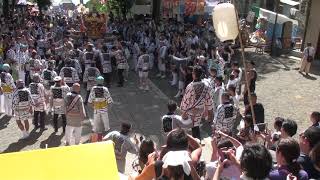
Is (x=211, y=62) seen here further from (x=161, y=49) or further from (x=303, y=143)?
(x=303, y=143)

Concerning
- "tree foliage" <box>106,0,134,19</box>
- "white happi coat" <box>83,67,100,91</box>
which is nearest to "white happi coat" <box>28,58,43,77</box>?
"white happi coat" <box>83,67,100,91</box>

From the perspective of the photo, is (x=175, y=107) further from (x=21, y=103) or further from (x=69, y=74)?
(x=69, y=74)

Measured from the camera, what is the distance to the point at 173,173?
476 cm

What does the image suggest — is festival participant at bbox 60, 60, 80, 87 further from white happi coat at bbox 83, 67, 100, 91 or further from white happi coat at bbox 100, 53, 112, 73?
white happi coat at bbox 100, 53, 112, 73

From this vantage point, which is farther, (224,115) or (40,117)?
(40,117)

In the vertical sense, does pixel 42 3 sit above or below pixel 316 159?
below

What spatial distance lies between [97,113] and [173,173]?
6.92m

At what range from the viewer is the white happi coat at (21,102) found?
11.4 m

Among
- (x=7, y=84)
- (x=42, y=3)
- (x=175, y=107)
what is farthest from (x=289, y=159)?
(x=42, y=3)

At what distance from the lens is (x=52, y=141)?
11.6 metres

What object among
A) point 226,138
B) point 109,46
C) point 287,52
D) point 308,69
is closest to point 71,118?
point 226,138

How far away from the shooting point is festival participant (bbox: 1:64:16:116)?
1286 cm

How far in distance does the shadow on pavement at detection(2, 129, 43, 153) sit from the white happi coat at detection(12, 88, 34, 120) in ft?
1.88

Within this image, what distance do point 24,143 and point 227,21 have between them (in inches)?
236
